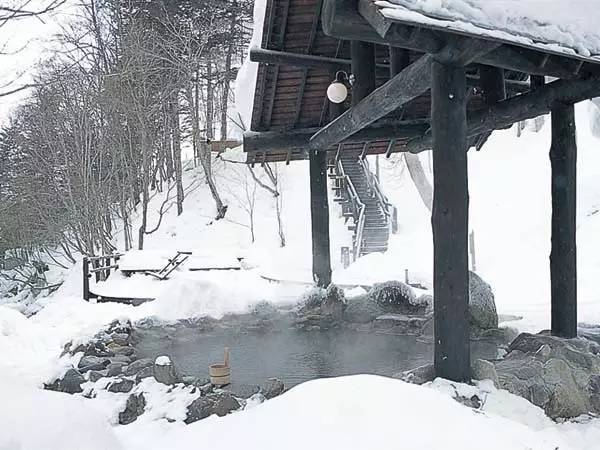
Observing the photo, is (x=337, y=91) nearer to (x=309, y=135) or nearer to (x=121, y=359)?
(x=309, y=135)

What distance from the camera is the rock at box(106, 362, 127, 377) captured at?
16.5 ft

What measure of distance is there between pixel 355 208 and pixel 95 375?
1207cm

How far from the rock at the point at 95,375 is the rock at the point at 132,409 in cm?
77

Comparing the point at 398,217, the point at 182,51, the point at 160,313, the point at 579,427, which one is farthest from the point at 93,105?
the point at 579,427

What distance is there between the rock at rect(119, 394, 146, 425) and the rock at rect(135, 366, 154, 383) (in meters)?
0.47

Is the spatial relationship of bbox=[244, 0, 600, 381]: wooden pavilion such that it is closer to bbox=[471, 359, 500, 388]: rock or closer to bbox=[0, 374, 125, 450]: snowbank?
bbox=[471, 359, 500, 388]: rock

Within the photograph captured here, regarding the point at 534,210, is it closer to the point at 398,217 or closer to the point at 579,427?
the point at 398,217

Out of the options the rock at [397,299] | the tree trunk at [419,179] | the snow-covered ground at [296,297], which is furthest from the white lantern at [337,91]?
the tree trunk at [419,179]

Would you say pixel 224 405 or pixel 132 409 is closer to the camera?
pixel 224 405

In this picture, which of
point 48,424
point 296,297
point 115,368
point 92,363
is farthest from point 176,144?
point 48,424

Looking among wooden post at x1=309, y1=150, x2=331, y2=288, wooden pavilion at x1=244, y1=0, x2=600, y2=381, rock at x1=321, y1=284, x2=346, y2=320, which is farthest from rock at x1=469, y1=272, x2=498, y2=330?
wooden post at x1=309, y1=150, x2=331, y2=288

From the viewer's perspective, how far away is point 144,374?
4.86 meters

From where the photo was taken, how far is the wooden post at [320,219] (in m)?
8.27

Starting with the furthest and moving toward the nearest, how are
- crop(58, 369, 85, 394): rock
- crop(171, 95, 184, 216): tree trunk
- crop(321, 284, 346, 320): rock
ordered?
crop(171, 95, 184, 216): tree trunk < crop(321, 284, 346, 320): rock < crop(58, 369, 85, 394): rock
